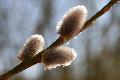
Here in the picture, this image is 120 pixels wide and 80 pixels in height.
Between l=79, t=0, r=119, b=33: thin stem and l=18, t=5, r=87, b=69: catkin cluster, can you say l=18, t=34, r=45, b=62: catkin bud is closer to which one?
l=18, t=5, r=87, b=69: catkin cluster

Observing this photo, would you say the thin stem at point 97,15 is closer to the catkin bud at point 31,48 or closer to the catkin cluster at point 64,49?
the catkin cluster at point 64,49

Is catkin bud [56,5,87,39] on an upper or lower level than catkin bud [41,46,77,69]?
upper

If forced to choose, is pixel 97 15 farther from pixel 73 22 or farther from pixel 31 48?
pixel 31 48

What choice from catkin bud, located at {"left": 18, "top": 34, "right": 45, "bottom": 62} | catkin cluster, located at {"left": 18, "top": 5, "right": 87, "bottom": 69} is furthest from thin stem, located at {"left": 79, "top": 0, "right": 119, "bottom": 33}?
catkin bud, located at {"left": 18, "top": 34, "right": 45, "bottom": 62}

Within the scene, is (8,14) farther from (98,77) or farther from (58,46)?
(58,46)

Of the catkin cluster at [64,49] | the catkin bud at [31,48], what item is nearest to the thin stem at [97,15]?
the catkin cluster at [64,49]
